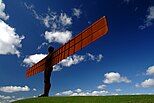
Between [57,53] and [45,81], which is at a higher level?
[57,53]

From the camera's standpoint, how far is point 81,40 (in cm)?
1889

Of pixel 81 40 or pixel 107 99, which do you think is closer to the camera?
pixel 107 99

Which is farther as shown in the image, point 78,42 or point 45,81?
point 45,81

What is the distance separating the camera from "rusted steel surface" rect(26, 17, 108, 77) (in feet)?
55.2

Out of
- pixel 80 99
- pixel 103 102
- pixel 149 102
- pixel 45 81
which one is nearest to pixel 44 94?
pixel 45 81

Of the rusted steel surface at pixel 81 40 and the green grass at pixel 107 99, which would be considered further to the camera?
the green grass at pixel 107 99

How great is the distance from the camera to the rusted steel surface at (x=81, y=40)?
1681 centimetres

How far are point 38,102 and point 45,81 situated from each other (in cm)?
284

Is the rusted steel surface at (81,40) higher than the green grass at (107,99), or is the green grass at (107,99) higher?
the rusted steel surface at (81,40)

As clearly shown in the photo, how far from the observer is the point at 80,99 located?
18.8 meters

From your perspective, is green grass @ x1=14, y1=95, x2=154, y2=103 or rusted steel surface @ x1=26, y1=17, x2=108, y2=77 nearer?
rusted steel surface @ x1=26, y1=17, x2=108, y2=77

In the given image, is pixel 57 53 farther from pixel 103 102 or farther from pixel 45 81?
pixel 103 102

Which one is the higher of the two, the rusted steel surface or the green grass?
the rusted steel surface

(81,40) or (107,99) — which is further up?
(81,40)
